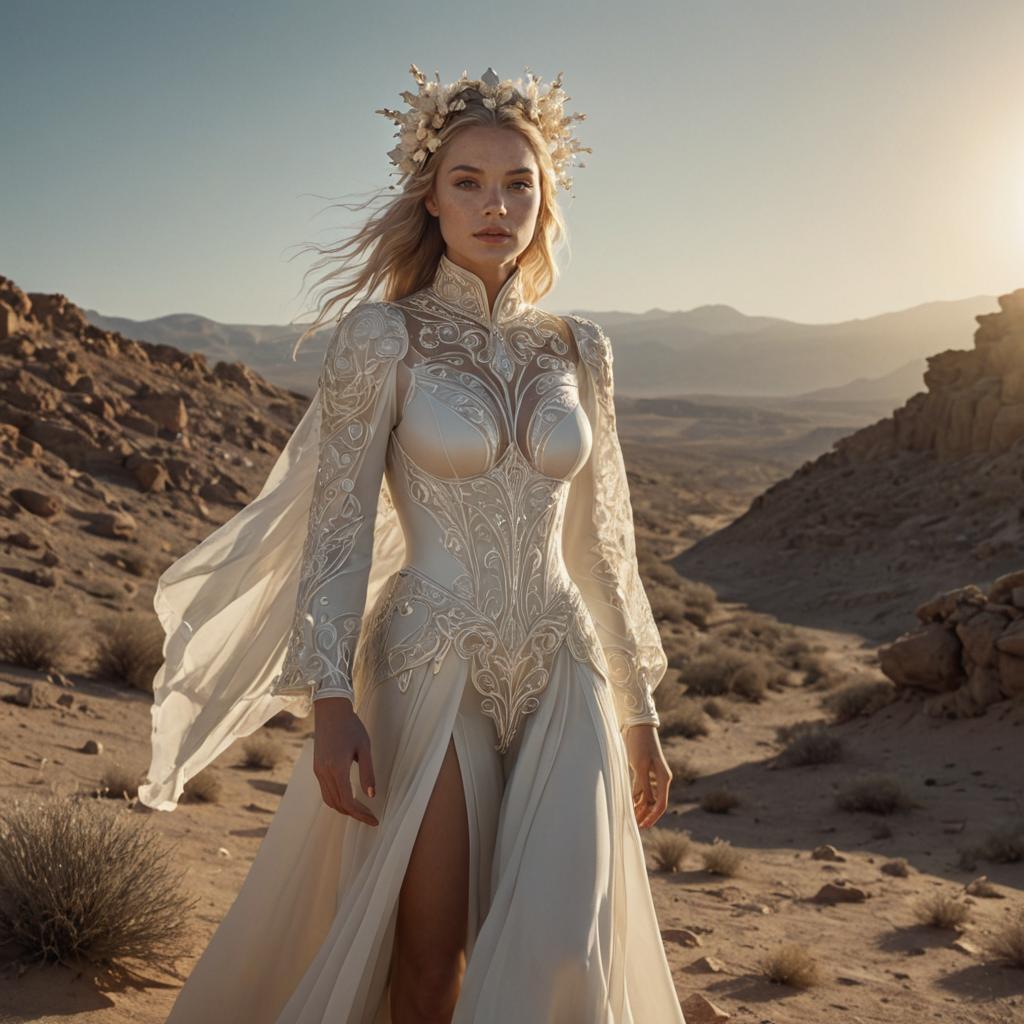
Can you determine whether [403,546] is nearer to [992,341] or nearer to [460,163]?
[460,163]

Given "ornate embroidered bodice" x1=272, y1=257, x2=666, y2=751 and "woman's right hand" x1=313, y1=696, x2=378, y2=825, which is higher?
"ornate embroidered bodice" x1=272, y1=257, x2=666, y2=751

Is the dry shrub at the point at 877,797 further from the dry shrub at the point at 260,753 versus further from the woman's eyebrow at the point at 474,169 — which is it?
the woman's eyebrow at the point at 474,169

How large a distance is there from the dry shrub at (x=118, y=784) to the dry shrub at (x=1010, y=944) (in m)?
4.50

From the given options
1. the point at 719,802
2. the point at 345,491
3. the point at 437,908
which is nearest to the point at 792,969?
the point at 437,908

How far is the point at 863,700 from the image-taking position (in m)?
11.5

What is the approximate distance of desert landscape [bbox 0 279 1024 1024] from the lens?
4.89m

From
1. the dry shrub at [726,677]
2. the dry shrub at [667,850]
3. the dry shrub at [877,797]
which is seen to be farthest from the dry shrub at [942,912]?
the dry shrub at [726,677]

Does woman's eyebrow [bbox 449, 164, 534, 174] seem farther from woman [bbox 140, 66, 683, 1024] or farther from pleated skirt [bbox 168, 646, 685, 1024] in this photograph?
pleated skirt [bbox 168, 646, 685, 1024]

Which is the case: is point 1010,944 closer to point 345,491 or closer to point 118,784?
point 345,491

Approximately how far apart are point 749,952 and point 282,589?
11.2ft

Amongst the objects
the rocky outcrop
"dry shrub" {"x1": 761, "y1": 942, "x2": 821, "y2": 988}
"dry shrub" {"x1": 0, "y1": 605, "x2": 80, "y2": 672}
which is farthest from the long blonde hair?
the rocky outcrop

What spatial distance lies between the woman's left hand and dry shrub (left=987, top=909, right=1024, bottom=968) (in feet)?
10.4

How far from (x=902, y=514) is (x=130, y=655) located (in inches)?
809

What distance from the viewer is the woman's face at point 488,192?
281cm
